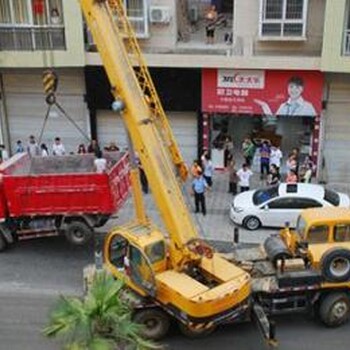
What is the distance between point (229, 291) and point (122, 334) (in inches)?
150

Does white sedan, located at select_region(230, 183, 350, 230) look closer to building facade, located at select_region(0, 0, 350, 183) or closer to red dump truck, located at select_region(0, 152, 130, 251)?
red dump truck, located at select_region(0, 152, 130, 251)

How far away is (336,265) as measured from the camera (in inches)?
572

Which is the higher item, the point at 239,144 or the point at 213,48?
the point at 213,48

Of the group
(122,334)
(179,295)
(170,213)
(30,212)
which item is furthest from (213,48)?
(122,334)

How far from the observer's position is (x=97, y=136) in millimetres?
25531

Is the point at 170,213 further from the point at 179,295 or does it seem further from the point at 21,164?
the point at 21,164

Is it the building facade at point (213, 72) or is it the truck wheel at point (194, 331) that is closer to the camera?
the truck wheel at point (194, 331)

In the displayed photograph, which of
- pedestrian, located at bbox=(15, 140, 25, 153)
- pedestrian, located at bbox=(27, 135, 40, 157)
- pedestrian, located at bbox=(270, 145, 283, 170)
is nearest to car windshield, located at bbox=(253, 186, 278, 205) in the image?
pedestrian, located at bbox=(270, 145, 283, 170)

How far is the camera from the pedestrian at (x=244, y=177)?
22141mm

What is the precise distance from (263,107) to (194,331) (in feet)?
38.3

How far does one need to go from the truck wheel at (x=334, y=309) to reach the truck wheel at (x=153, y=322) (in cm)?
357

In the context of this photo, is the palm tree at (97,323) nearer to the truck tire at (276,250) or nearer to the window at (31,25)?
the truck tire at (276,250)

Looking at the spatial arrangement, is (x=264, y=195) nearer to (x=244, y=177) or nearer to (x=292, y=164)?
(x=244, y=177)

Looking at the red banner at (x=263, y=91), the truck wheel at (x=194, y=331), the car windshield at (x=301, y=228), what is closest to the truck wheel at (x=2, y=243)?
the truck wheel at (x=194, y=331)
